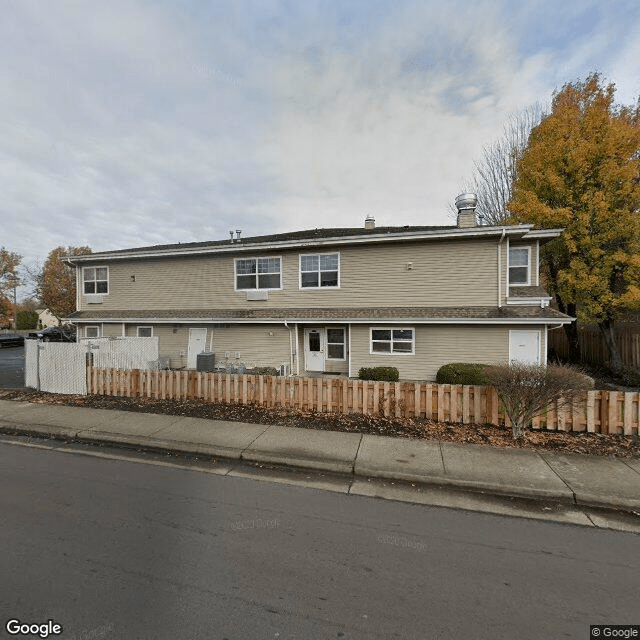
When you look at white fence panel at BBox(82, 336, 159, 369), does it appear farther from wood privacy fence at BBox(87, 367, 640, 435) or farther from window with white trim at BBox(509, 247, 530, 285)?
window with white trim at BBox(509, 247, 530, 285)

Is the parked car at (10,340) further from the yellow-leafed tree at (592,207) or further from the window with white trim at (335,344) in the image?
the yellow-leafed tree at (592,207)

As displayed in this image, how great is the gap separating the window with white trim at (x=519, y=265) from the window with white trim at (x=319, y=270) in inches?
263

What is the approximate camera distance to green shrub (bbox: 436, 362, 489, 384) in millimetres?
11250

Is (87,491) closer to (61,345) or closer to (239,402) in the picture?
(239,402)

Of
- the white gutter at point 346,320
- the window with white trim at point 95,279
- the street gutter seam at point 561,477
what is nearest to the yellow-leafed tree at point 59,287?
the window with white trim at point 95,279

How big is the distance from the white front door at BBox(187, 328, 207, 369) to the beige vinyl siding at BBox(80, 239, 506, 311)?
1.20 meters

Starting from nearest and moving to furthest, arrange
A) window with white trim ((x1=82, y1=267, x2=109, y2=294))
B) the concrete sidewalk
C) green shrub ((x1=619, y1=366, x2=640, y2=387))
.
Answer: the concrete sidewalk < green shrub ((x1=619, y1=366, x2=640, y2=387)) < window with white trim ((x1=82, y1=267, x2=109, y2=294))

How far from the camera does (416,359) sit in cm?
1307

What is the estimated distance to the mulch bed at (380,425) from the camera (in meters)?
5.95

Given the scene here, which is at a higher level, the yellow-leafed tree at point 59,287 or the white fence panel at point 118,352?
the yellow-leafed tree at point 59,287

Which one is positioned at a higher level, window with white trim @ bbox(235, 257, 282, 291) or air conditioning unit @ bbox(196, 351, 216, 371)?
window with white trim @ bbox(235, 257, 282, 291)

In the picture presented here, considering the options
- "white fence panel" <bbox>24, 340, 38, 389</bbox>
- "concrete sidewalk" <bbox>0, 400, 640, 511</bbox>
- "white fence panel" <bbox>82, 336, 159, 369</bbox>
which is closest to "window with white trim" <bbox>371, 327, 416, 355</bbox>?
"concrete sidewalk" <bbox>0, 400, 640, 511</bbox>

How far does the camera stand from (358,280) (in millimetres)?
13734

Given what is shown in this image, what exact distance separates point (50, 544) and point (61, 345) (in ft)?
27.9
